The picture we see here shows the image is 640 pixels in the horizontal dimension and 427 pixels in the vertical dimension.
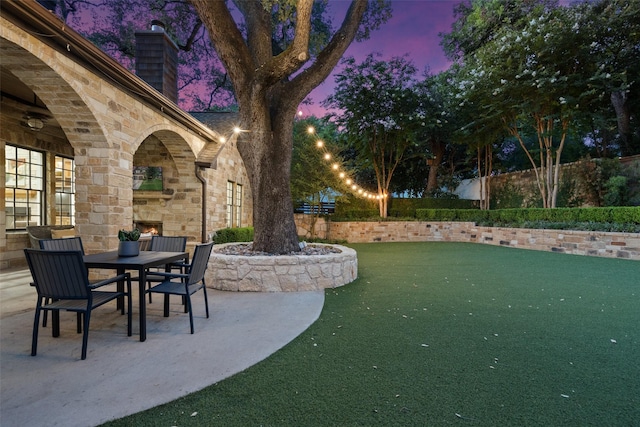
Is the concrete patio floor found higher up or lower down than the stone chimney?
lower down

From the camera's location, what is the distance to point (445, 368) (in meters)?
2.23

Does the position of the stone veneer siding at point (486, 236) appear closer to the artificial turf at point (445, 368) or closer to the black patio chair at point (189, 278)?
the artificial turf at point (445, 368)

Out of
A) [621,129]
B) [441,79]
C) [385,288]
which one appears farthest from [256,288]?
[621,129]

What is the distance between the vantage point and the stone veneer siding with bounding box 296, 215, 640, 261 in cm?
752

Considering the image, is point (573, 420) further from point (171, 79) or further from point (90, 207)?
point (171, 79)

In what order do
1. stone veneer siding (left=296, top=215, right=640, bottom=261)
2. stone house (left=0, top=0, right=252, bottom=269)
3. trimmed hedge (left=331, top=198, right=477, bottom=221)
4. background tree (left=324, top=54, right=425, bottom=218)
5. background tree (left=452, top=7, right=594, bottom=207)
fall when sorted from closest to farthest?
stone house (left=0, top=0, right=252, bottom=269) → stone veneer siding (left=296, top=215, right=640, bottom=261) → background tree (left=452, top=7, right=594, bottom=207) → background tree (left=324, top=54, right=425, bottom=218) → trimmed hedge (left=331, top=198, right=477, bottom=221)

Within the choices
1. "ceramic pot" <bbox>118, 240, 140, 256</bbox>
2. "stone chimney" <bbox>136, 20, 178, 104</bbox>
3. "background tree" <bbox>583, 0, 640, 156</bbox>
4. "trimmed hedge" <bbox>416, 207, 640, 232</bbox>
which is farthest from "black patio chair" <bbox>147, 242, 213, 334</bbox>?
"background tree" <bbox>583, 0, 640, 156</bbox>

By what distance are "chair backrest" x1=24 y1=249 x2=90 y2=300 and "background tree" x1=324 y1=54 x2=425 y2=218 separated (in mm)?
11375

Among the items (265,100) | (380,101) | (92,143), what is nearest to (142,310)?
(92,143)

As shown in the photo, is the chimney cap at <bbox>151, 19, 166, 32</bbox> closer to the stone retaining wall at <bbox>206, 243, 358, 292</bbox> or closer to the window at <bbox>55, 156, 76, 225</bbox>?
the window at <bbox>55, 156, 76, 225</bbox>

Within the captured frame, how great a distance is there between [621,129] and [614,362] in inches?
544

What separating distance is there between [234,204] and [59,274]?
7.67m

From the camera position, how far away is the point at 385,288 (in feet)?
15.3

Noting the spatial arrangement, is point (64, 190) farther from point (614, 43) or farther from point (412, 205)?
point (614, 43)
